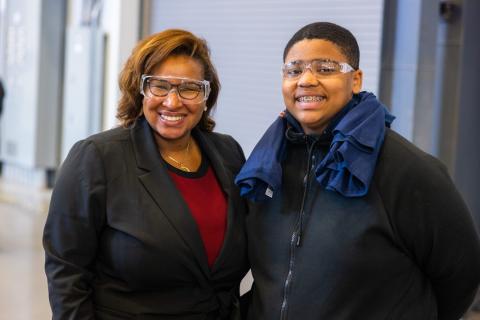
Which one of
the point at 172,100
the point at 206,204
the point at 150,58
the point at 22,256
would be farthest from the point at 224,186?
the point at 22,256

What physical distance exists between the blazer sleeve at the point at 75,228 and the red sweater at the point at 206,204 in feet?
0.88

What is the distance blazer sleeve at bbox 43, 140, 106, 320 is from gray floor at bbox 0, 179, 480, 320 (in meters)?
2.70

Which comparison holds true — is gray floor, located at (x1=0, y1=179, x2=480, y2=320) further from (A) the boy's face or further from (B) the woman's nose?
(A) the boy's face

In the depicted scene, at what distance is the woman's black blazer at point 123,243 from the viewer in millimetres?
2020

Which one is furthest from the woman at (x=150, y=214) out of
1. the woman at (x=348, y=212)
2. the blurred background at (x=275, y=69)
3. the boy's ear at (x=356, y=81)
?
the blurred background at (x=275, y=69)

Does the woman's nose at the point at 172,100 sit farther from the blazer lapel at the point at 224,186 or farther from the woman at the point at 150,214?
the blazer lapel at the point at 224,186

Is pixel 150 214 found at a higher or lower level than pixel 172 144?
lower

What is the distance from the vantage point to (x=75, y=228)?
6.59 ft

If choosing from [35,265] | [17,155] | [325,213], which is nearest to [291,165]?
[325,213]

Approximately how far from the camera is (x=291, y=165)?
207 cm

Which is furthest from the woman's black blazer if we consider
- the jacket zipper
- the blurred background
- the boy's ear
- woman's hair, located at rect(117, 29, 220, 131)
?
the blurred background

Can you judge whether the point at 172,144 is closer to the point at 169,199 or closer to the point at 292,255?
the point at 169,199

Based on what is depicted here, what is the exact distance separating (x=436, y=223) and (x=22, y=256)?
487 centimetres

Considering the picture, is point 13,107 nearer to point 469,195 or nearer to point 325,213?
point 469,195
